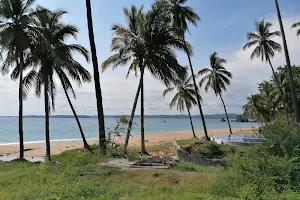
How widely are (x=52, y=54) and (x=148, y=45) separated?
19.0 feet

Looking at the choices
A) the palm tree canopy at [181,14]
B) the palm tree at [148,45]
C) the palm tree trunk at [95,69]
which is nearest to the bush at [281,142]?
the palm tree trunk at [95,69]

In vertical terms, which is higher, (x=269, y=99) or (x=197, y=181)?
(x=269, y=99)

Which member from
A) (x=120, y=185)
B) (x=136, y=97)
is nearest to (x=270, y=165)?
(x=120, y=185)

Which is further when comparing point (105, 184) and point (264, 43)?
point (264, 43)

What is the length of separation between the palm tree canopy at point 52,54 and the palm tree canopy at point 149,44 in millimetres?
2023

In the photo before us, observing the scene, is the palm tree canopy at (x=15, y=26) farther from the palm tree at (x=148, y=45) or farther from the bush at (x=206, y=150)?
the bush at (x=206, y=150)

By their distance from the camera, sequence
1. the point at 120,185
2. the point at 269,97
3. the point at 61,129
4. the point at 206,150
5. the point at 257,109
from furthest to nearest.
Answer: the point at 61,129 → the point at 257,109 → the point at 269,97 → the point at 206,150 → the point at 120,185

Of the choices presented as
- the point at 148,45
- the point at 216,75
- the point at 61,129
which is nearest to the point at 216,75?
the point at 216,75

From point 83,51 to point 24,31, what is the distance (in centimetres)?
401

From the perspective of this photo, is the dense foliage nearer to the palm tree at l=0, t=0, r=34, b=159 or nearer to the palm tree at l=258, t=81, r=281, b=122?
the palm tree at l=258, t=81, r=281, b=122

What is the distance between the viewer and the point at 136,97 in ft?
66.0

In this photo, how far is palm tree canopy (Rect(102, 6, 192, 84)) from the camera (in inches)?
781

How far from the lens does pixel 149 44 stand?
1975cm

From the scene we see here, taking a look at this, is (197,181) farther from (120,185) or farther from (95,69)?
(95,69)
